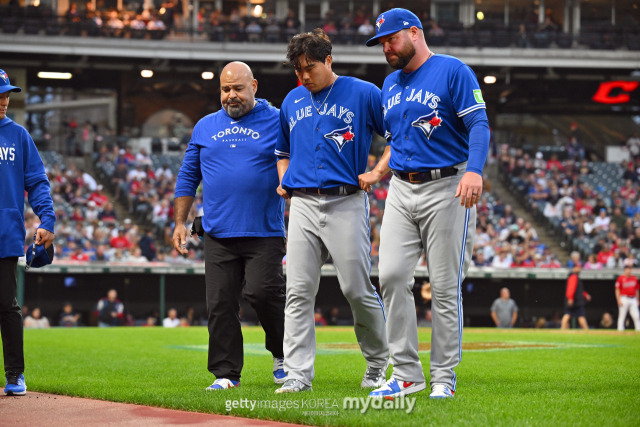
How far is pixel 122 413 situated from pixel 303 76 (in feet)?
7.32

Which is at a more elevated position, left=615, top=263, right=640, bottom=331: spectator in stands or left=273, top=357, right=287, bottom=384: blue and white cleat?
left=273, top=357, right=287, bottom=384: blue and white cleat

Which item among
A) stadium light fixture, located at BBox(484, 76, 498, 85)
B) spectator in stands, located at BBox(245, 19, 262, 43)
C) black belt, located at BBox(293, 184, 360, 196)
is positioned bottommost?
black belt, located at BBox(293, 184, 360, 196)

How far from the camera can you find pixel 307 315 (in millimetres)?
5445

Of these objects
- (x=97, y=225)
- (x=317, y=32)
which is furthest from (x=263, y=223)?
(x=97, y=225)

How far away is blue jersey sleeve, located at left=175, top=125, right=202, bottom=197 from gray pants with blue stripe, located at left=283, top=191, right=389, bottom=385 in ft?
3.24

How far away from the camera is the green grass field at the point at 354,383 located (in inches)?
169

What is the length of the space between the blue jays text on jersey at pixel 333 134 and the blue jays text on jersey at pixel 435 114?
1.17ft


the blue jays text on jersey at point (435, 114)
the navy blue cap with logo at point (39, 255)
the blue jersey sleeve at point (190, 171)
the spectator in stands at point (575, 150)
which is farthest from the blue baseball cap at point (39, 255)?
the spectator in stands at point (575, 150)

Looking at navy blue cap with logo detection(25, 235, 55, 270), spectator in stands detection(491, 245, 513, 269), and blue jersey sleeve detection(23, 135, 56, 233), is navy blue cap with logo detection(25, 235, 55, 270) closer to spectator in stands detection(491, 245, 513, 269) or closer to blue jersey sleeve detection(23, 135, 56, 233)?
blue jersey sleeve detection(23, 135, 56, 233)

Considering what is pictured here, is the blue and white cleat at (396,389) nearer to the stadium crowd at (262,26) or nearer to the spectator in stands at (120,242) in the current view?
the spectator in stands at (120,242)

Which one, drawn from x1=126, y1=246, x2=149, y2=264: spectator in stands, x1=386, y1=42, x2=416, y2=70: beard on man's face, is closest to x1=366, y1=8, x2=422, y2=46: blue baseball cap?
x1=386, y1=42, x2=416, y2=70: beard on man's face

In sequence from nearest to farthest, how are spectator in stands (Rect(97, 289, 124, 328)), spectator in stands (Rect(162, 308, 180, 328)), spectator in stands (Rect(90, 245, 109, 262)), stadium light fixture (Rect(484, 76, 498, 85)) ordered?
spectator in stands (Rect(97, 289, 124, 328)), spectator in stands (Rect(162, 308, 180, 328)), spectator in stands (Rect(90, 245, 109, 262)), stadium light fixture (Rect(484, 76, 498, 85))

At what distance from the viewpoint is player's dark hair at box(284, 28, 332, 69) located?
5.36 m

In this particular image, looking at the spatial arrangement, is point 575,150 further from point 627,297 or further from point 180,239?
point 180,239
